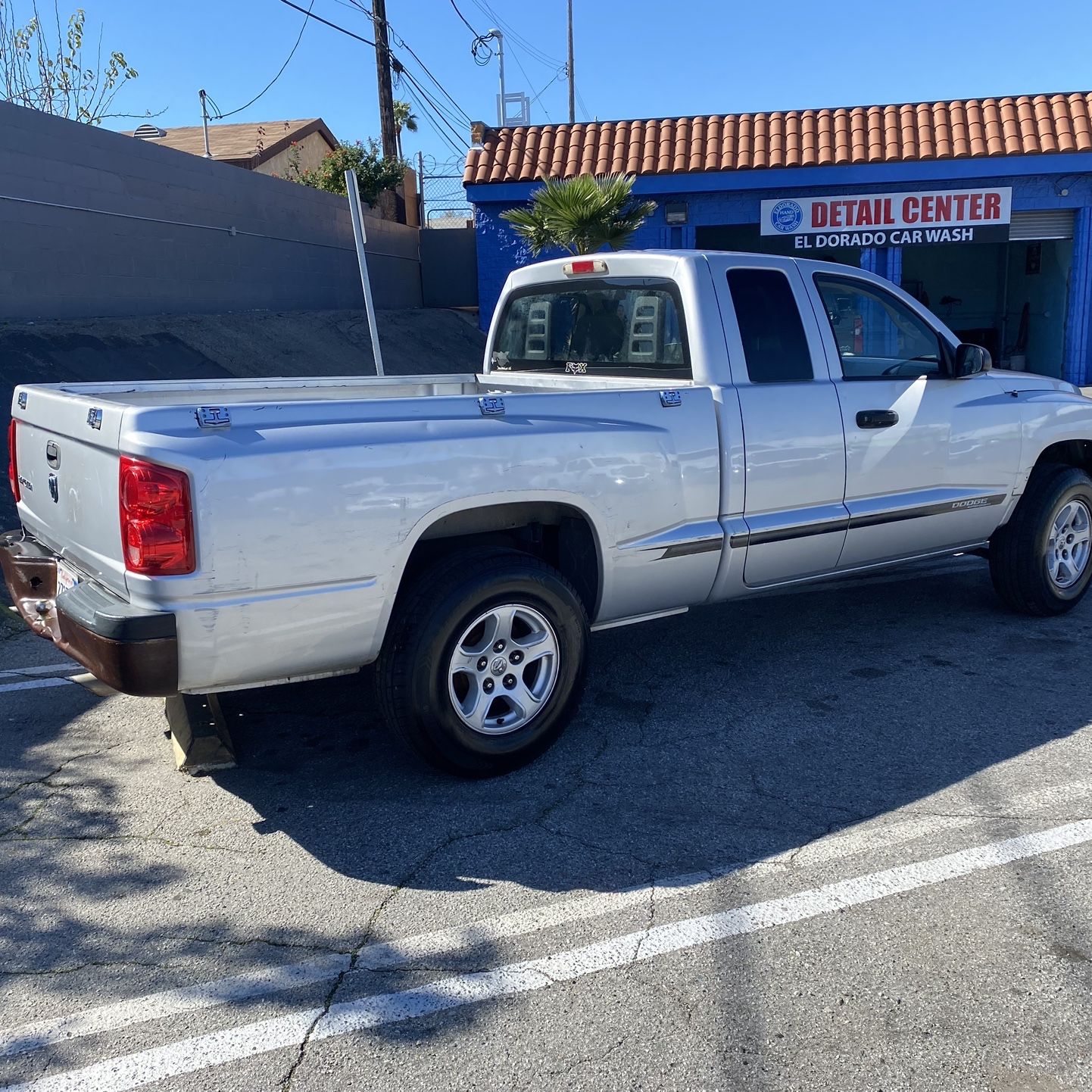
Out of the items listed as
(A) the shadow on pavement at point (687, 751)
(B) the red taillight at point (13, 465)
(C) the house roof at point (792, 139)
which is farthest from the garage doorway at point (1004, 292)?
(B) the red taillight at point (13, 465)

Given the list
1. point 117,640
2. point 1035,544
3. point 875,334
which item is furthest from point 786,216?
point 117,640

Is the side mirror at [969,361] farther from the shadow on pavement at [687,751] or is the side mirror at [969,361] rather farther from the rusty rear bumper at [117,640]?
the rusty rear bumper at [117,640]

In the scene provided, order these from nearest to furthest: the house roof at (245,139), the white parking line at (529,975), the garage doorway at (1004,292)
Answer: the white parking line at (529,975) < the garage doorway at (1004,292) < the house roof at (245,139)

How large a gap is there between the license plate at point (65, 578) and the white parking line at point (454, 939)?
1644 millimetres

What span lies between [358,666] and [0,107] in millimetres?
9502

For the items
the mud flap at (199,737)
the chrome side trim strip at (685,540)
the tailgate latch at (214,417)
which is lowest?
the mud flap at (199,737)

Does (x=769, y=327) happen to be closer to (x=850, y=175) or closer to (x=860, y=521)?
(x=860, y=521)

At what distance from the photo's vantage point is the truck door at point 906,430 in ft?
17.2

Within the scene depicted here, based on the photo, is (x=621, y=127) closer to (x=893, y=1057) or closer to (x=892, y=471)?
(x=892, y=471)

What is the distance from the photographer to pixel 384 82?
2358cm

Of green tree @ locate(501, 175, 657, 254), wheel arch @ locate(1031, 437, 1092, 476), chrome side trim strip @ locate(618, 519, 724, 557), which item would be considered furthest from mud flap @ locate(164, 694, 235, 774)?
green tree @ locate(501, 175, 657, 254)

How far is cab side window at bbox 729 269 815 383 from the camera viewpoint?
4926 millimetres

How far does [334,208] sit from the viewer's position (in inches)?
771

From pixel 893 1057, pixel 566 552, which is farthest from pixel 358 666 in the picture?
pixel 893 1057
